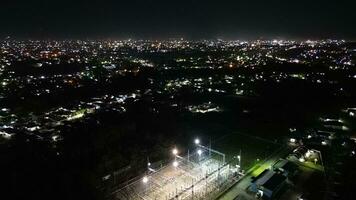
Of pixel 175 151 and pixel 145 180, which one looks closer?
pixel 145 180

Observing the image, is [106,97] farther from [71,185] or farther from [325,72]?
[325,72]

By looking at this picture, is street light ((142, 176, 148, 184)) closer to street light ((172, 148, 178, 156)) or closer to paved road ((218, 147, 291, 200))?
street light ((172, 148, 178, 156))

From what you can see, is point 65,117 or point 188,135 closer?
point 188,135

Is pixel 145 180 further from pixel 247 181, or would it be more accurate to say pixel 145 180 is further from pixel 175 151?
pixel 247 181

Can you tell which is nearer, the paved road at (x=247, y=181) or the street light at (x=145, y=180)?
the paved road at (x=247, y=181)

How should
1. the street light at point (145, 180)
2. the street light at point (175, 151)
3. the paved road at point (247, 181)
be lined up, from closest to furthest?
the paved road at point (247, 181), the street light at point (145, 180), the street light at point (175, 151)

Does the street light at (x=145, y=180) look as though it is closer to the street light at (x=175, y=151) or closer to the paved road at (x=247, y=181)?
the street light at (x=175, y=151)

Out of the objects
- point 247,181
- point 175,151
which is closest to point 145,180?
point 175,151

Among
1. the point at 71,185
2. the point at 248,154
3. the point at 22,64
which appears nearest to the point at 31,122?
the point at 71,185
